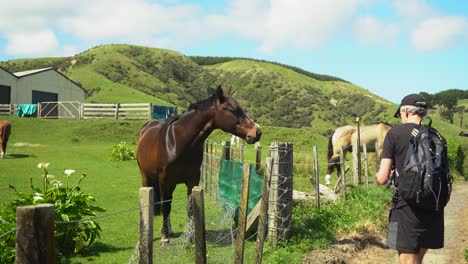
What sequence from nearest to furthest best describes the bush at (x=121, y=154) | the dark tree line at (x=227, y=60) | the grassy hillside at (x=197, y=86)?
the bush at (x=121, y=154) → the grassy hillside at (x=197, y=86) → the dark tree line at (x=227, y=60)

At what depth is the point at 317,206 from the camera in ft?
32.5

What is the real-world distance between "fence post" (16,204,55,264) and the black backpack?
3184 mm

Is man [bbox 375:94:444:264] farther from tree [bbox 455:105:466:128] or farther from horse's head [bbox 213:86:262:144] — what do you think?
tree [bbox 455:105:466:128]

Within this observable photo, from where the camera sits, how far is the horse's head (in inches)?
269

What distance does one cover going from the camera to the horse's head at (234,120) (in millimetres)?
6840

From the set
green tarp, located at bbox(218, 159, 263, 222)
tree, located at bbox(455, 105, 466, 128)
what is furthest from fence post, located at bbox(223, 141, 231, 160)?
tree, located at bbox(455, 105, 466, 128)

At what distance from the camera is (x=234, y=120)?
6.91 m

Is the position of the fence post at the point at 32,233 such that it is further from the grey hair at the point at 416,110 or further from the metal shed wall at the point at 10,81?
the metal shed wall at the point at 10,81

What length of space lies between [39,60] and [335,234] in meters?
124

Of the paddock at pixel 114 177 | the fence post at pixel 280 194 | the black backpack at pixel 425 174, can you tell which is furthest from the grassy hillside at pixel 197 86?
the black backpack at pixel 425 174

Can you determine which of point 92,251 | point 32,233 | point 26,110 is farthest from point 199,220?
point 26,110

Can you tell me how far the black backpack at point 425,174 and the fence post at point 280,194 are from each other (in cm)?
340

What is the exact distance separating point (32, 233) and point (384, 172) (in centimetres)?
328

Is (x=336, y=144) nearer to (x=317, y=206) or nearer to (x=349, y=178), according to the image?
(x=349, y=178)
